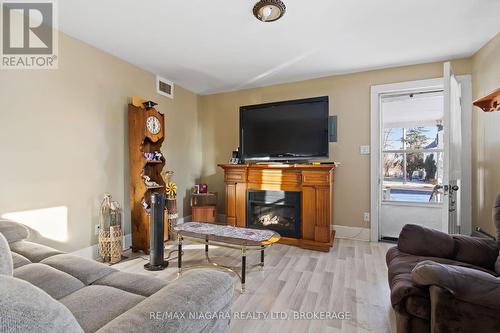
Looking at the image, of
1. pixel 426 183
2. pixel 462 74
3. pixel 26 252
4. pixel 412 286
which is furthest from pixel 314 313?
pixel 462 74

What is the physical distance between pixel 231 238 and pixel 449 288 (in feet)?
5.07

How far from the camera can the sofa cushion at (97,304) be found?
0.96 m

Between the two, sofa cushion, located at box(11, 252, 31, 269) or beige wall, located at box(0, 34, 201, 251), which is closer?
sofa cushion, located at box(11, 252, 31, 269)

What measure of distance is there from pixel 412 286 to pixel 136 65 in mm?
3674

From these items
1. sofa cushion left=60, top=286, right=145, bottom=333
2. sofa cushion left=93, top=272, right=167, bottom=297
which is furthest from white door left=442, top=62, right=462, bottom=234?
sofa cushion left=60, top=286, right=145, bottom=333

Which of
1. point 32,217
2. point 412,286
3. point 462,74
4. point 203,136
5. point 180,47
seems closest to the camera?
point 412,286

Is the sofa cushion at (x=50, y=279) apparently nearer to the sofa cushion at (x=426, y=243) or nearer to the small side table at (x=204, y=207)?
the sofa cushion at (x=426, y=243)

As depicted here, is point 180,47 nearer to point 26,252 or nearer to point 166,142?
point 166,142

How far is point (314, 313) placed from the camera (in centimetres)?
172

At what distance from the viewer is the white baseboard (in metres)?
3.33

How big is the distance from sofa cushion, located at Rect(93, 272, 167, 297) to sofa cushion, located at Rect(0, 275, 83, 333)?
0.66 metres

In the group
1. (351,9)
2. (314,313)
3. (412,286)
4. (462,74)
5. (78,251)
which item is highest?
(351,9)

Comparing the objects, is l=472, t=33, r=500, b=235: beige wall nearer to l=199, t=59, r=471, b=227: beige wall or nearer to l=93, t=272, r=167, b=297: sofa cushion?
l=199, t=59, r=471, b=227: beige wall

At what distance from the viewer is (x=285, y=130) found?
11.2 feet
